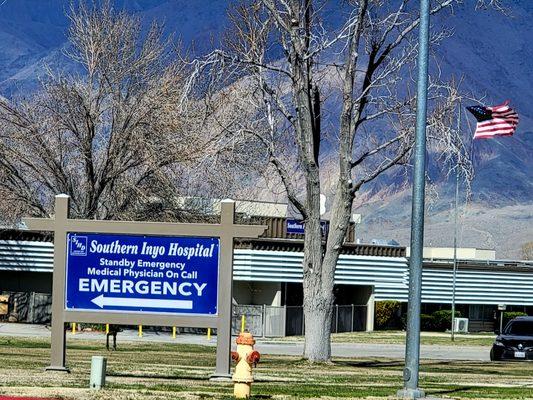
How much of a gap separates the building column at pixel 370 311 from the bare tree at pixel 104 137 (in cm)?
2000

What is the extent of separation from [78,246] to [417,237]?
5.68m

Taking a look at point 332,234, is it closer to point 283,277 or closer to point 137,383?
point 137,383

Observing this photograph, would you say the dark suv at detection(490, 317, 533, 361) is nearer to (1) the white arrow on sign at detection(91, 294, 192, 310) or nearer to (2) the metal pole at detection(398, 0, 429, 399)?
(1) the white arrow on sign at detection(91, 294, 192, 310)

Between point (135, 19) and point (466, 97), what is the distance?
28.6 m

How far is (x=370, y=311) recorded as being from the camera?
72062 millimetres

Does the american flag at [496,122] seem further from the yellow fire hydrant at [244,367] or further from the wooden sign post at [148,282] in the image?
the yellow fire hydrant at [244,367]

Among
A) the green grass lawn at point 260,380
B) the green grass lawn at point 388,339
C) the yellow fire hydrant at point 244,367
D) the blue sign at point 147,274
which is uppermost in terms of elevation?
the blue sign at point 147,274

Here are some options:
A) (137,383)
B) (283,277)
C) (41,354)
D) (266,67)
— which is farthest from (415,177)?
(283,277)

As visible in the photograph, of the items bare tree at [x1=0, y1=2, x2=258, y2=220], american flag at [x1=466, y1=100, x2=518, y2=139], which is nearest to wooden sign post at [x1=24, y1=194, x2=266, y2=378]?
american flag at [x1=466, y1=100, x2=518, y2=139]

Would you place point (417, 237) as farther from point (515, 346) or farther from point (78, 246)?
point (515, 346)

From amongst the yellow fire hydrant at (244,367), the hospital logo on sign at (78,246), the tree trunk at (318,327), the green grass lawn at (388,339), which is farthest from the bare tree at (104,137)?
the yellow fire hydrant at (244,367)

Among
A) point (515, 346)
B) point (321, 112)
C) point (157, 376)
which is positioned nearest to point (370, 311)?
point (515, 346)

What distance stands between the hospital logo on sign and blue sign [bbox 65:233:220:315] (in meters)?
0.04

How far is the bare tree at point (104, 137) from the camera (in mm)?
49875
